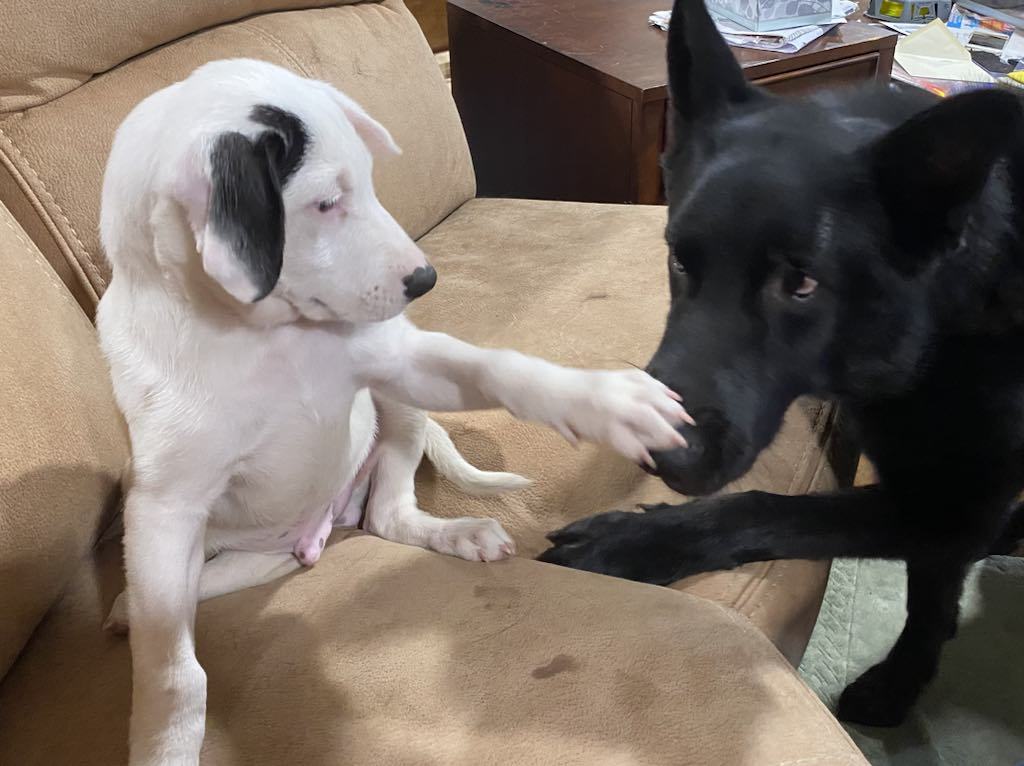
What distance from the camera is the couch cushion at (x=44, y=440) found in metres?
0.89

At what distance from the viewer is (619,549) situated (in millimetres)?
1072

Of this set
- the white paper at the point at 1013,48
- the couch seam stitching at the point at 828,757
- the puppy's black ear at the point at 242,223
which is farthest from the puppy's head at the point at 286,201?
the white paper at the point at 1013,48

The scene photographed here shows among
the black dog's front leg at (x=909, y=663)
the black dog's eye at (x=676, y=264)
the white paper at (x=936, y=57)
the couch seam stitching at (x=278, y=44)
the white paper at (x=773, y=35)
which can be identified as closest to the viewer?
the black dog's eye at (x=676, y=264)

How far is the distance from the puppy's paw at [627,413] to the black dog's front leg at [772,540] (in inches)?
11.0

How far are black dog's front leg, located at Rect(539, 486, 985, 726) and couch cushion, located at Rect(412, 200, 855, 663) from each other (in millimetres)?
29

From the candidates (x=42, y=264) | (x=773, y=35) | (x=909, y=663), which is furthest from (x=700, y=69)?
(x=773, y=35)

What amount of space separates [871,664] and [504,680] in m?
0.89

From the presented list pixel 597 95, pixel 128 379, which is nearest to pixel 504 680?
pixel 128 379

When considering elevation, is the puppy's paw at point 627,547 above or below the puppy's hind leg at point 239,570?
below

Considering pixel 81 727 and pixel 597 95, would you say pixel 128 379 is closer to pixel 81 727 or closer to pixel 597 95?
pixel 81 727

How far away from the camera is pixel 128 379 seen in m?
0.89

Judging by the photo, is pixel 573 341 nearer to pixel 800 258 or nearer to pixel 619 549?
pixel 619 549

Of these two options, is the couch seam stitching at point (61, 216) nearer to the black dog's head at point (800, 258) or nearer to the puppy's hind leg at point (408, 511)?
the puppy's hind leg at point (408, 511)

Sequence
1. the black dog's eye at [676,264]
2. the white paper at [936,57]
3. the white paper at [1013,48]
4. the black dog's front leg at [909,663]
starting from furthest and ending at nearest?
the white paper at [1013,48] < the white paper at [936,57] < the black dog's front leg at [909,663] < the black dog's eye at [676,264]
